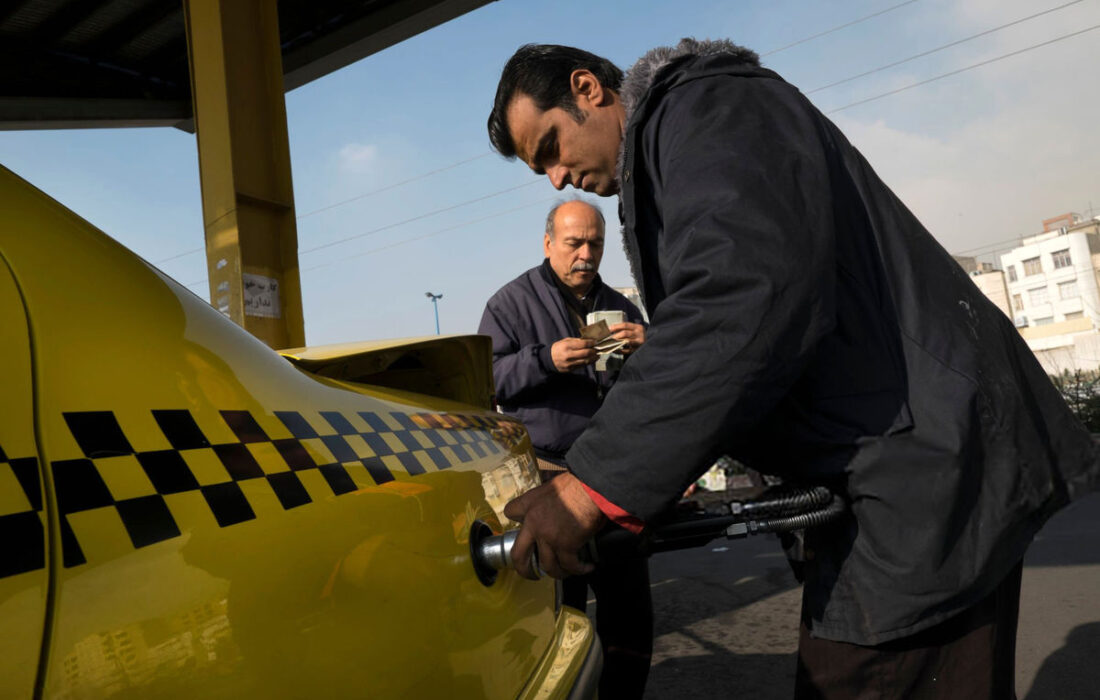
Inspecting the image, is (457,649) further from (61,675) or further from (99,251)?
(99,251)

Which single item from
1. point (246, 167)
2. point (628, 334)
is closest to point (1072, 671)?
point (628, 334)

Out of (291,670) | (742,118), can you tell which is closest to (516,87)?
(742,118)

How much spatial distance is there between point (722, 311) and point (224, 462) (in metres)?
0.66

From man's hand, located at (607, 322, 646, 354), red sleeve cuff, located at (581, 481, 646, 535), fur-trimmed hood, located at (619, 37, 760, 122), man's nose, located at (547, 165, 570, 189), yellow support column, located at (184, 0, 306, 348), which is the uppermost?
yellow support column, located at (184, 0, 306, 348)

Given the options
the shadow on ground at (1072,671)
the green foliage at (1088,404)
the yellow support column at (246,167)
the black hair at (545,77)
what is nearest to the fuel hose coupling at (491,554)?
the black hair at (545,77)

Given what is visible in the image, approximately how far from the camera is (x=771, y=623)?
12.3ft

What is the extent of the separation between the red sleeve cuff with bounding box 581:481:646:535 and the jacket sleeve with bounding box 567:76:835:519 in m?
0.01

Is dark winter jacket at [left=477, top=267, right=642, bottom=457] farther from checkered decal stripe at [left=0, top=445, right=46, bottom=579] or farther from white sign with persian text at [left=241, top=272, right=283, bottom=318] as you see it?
white sign with persian text at [left=241, top=272, right=283, bottom=318]

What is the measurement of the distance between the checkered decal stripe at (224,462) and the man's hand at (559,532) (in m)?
0.16

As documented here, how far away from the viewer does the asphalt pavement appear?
2.96m

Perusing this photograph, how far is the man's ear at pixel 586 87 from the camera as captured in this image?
1606 millimetres

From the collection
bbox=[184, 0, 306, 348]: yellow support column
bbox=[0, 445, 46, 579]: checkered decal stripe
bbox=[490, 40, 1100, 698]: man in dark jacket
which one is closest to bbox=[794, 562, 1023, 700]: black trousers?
bbox=[490, 40, 1100, 698]: man in dark jacket

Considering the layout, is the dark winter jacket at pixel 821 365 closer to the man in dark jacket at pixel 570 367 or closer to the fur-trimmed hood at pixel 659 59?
the fur-trimmed hood at pixel 659 59

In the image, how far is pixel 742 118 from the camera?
1.22 m
